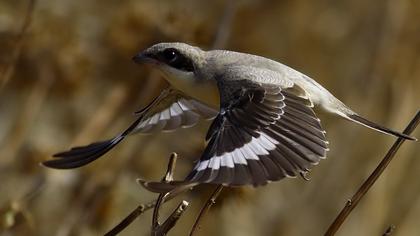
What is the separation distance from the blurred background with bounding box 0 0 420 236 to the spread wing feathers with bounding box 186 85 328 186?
1568mm

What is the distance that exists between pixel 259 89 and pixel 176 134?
228 centimetres

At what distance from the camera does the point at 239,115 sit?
94.3 inches

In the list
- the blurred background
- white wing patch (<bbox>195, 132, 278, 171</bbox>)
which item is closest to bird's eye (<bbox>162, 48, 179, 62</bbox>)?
white wing patch (<bbox>195, 132, 278, 171</bbox>)

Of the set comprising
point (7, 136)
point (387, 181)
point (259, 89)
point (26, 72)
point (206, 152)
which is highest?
point (259, 89)

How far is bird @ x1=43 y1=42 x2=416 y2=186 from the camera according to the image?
2.17 m

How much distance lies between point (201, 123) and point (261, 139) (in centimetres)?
246

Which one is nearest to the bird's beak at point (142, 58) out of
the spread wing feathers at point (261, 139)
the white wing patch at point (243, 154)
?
the spread wing feathers at point (261, 139)

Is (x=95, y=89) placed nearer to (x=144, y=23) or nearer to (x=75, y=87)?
(x=75, y=87)

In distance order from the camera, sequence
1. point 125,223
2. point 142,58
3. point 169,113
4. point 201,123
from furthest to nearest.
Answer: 1. point 201,123
2. point 169,113
3. point 142,58
4. point 125,223

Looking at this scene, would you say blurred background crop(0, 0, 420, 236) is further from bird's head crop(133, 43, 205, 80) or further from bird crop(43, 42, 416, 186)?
bird's head crop(133, 43, 205, 80)

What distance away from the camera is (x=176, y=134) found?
4.74m

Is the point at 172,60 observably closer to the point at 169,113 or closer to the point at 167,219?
the point at 169,113

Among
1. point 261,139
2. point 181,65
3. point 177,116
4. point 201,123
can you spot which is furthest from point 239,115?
point 201,123

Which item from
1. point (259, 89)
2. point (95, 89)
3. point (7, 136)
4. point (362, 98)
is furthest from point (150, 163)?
point (259, 89)
